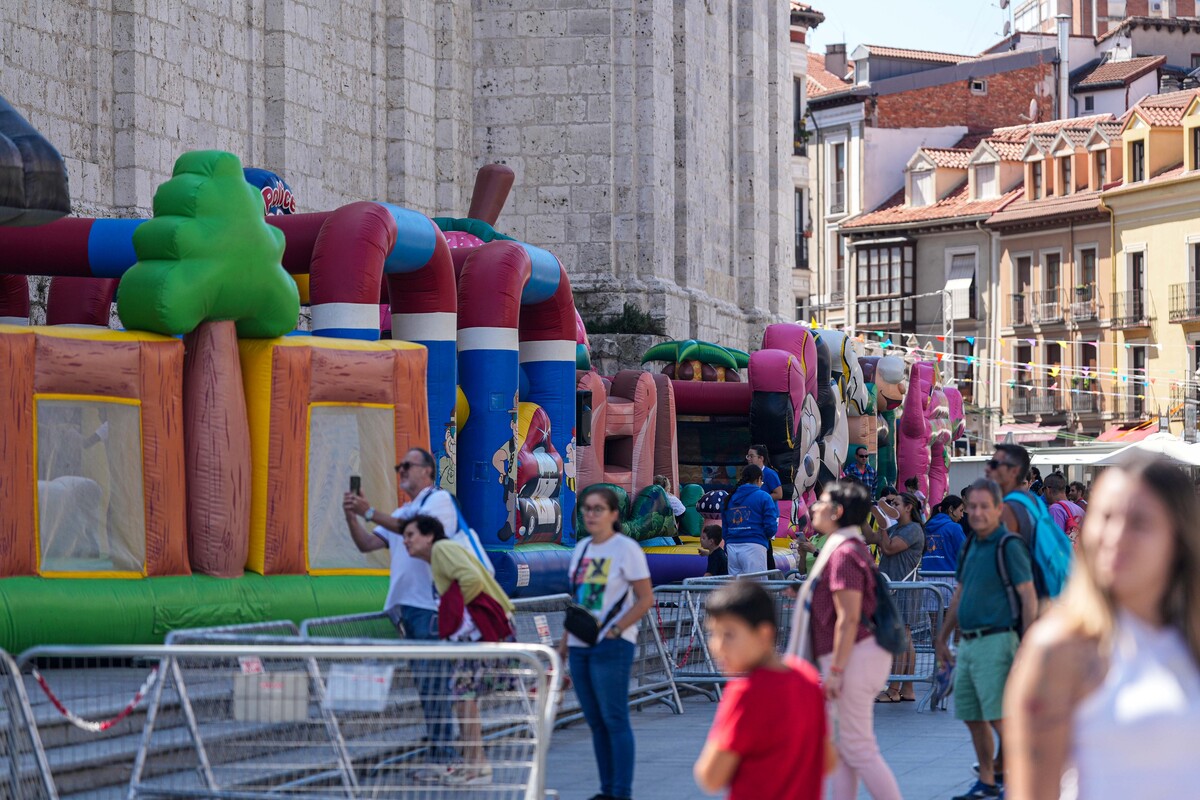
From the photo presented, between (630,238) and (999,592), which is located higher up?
(630,238)

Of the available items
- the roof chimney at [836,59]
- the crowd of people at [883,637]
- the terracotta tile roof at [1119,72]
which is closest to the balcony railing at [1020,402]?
the terracotta tile roof at [1119,72]

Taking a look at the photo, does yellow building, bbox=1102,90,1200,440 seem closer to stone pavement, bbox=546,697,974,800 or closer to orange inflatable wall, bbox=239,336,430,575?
stone pavement, bbox=546,697,974,800

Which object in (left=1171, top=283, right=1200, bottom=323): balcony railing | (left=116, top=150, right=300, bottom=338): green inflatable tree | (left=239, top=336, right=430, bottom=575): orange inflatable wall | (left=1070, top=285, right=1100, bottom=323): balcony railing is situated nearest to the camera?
(left=116, top=150, right=300, bottom=338): green inflatable tree

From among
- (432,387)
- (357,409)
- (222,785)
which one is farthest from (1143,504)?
(432,387)

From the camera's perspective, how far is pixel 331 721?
7.34 m

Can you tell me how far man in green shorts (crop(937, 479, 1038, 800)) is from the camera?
8.37 metres

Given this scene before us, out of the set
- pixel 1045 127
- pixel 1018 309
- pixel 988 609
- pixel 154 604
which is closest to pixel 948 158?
pixel 1045 127

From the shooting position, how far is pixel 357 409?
12250mm

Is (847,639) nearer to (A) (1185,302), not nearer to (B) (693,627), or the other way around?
(B) (693,627)

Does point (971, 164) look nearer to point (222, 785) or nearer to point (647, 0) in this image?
point (647, 0)

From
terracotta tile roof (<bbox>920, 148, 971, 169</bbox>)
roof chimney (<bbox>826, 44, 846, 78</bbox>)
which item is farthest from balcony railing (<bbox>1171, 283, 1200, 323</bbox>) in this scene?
roof chimney (<bbox>826, 44, 846, 78</bbox>)

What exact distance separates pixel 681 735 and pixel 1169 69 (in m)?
48.9

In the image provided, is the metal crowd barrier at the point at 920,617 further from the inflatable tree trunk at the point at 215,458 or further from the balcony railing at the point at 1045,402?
the balcony railing at the point at 1045,402

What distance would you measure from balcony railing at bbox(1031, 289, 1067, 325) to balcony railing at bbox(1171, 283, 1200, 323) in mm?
3496
